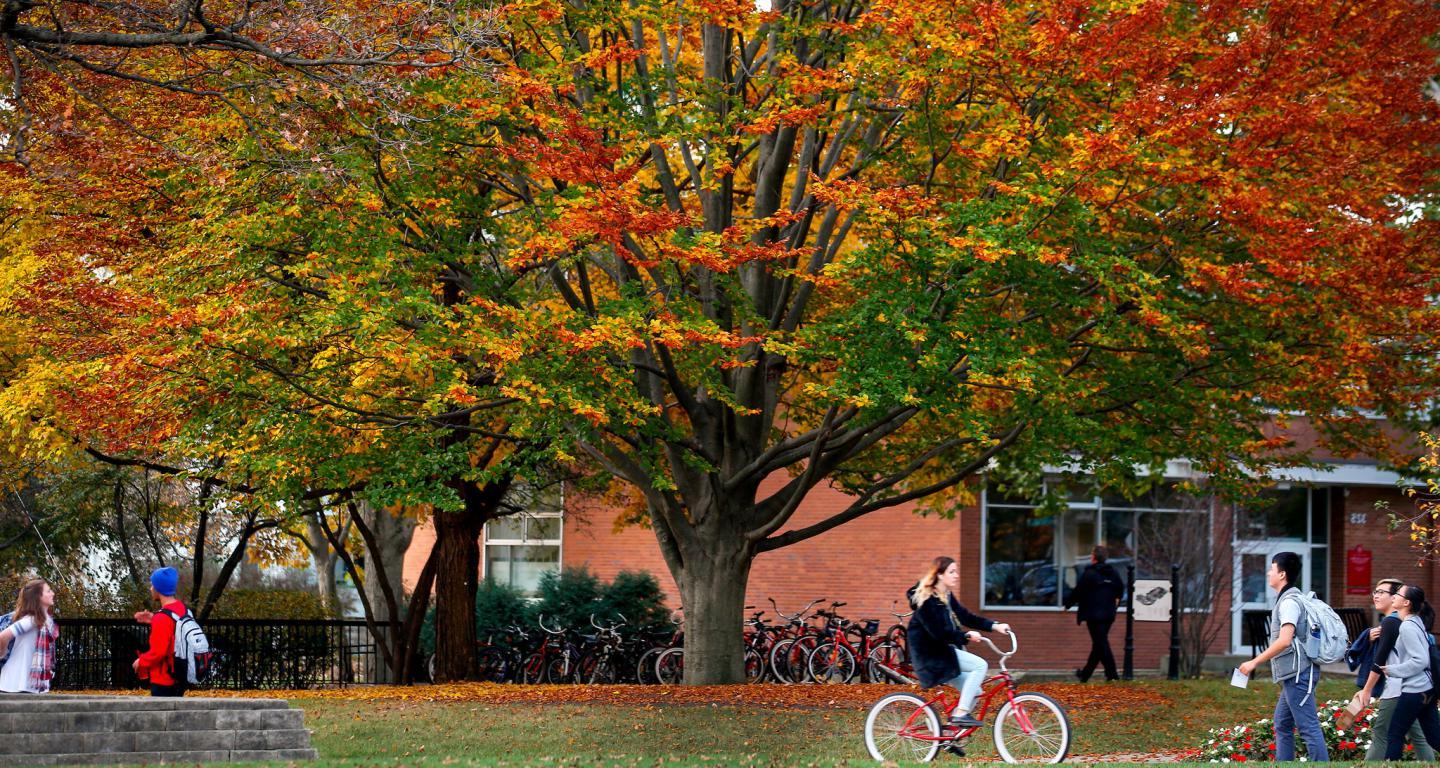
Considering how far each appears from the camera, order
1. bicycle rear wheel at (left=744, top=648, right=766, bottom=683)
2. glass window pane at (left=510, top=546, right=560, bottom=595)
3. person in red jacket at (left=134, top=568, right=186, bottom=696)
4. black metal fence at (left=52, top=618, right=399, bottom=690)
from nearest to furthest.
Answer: person in red jacket at (left=134, top=568, right=186, bottom=696) < black metal fence at (left=52, top=618, right=399, bottom=690) < bicycle rear wheel at (left=744, top=648, right=766, bottom=683) < glass window pane at (left=510, top=546, right=560, bottom=595)

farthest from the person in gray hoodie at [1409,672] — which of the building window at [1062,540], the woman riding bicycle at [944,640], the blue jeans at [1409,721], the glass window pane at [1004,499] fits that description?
the glass window pane at [1004,499]

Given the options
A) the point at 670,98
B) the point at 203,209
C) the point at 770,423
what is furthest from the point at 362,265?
the point at 770,423

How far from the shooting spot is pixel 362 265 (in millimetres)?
16234

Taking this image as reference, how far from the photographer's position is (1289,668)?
10.9 meters

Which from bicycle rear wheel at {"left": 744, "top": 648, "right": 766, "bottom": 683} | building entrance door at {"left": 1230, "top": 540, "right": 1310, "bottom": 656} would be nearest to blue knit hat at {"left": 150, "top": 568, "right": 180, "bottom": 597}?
bicycle rear wheel at {"left": 744, "top": 648, "right": 766, "bottom": 683}

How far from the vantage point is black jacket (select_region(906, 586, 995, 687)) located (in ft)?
38.2

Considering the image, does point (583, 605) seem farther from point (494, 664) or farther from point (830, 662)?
point (830, 662)

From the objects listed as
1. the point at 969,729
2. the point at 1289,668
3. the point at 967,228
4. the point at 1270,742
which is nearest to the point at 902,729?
the point at 969,729

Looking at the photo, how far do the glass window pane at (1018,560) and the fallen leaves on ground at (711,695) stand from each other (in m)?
9.15

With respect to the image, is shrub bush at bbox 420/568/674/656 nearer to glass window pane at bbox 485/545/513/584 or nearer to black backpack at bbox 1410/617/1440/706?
glass window pane at bbox 485/545/513/584

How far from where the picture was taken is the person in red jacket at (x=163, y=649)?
11.4 metres

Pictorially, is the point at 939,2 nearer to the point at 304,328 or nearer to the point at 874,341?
the point at 874,341

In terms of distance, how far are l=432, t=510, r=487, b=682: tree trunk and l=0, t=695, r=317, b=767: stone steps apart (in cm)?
1072

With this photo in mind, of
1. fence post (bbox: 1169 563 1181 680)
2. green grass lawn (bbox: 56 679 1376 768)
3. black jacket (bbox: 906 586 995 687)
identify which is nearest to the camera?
black jacket (bbox: 906 586 995 687)
